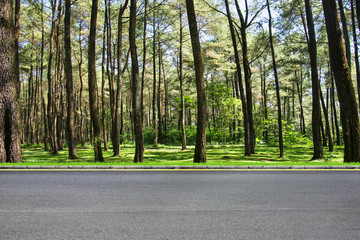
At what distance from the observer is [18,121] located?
13.4m

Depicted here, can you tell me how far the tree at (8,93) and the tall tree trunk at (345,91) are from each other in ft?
48.3

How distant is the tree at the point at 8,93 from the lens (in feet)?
42.3

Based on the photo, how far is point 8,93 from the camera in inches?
511

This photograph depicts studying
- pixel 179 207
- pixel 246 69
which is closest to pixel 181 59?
pixel 246 69

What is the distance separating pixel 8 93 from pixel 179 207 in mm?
10975

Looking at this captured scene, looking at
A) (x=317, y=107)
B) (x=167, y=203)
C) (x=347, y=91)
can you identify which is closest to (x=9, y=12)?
(x=167, y=203)

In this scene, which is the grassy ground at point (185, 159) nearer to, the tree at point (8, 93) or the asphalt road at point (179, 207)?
the tree at point (8, 93)

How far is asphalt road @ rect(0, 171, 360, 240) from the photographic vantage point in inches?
167

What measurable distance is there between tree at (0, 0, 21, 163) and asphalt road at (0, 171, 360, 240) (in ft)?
15.7

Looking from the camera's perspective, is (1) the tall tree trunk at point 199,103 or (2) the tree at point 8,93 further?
(1) the tall tree trunk at point 199,103

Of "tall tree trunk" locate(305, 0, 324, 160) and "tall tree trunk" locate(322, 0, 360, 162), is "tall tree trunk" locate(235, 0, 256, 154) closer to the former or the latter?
"tall tree trunk" locate(305, 0, 324, 160)

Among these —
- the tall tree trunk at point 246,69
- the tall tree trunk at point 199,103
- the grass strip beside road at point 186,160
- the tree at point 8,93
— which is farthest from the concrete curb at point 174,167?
the tall tree trunk at point 246,69

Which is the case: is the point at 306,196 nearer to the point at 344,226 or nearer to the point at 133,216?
the point at 344,226

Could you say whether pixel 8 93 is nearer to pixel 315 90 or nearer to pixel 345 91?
pixel 345 91
